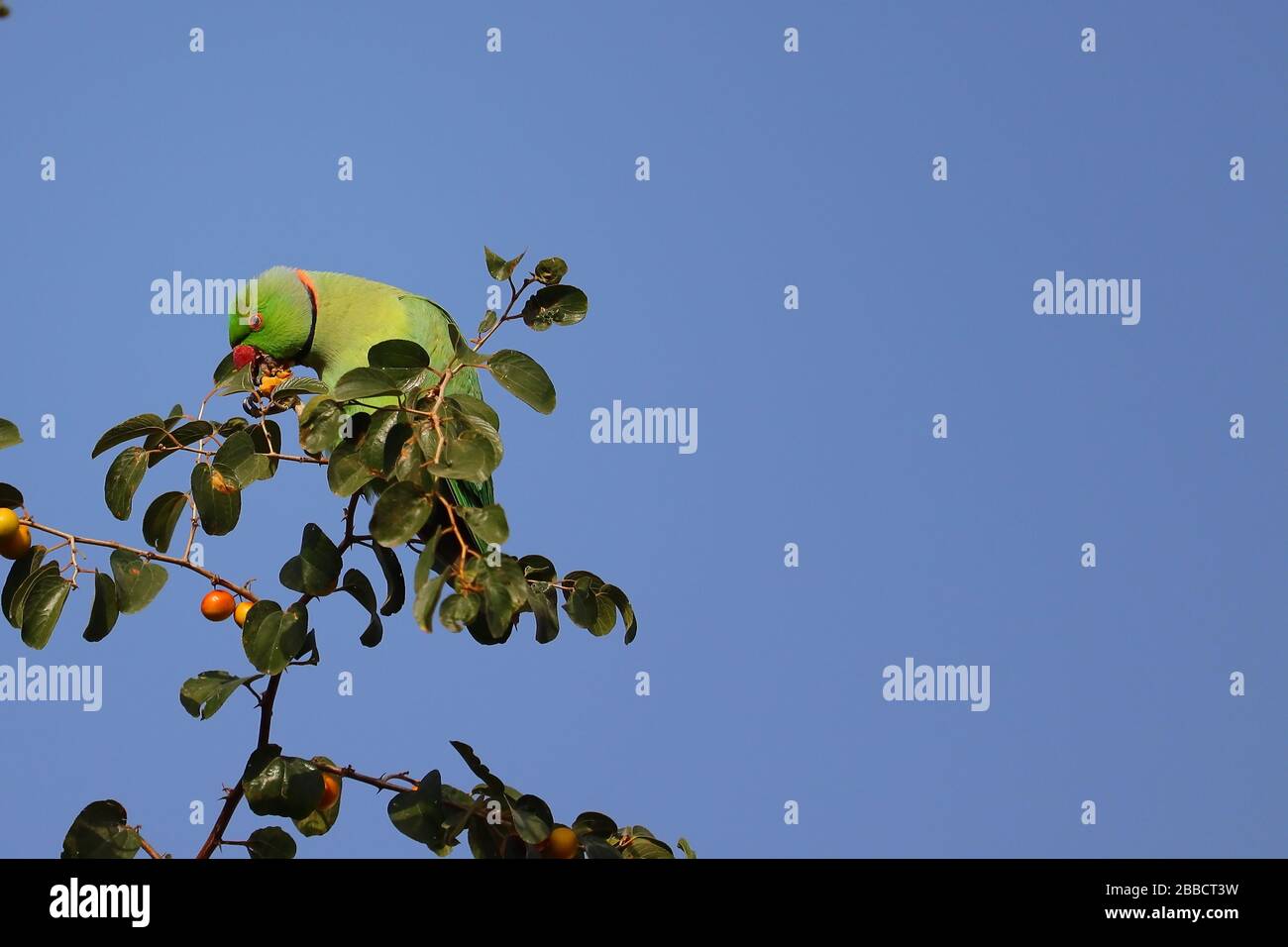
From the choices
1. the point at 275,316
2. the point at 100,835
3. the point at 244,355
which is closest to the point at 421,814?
the point at 100,835

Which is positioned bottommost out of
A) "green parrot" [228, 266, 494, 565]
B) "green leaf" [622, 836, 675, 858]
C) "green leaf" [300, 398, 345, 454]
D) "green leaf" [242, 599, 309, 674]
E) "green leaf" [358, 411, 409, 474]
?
"green leaf" [622, 836, 675, 858]

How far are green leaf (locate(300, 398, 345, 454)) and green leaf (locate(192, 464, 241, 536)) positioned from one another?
238 millimetres

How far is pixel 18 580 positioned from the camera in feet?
8.76

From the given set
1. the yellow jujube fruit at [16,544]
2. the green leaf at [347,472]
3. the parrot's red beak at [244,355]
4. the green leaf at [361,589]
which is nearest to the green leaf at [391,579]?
the green leaf at [361,589]

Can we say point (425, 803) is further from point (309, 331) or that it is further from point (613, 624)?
point (309, 331)

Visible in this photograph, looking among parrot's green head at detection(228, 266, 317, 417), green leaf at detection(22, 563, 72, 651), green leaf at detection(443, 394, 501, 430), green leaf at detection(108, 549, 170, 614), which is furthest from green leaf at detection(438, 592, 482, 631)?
parrot's green head at detection(228, 266, 317, 417)

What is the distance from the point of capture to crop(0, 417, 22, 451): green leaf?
8.66 feet

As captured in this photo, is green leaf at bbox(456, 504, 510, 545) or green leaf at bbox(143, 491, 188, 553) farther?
green leaf at bbox(143, 491, 188, 553)

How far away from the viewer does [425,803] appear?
107 inches

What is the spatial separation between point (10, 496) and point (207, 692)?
25.6 inches

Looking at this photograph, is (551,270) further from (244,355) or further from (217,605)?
(244,355)

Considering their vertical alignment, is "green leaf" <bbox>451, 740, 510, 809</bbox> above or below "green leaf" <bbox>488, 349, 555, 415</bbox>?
below

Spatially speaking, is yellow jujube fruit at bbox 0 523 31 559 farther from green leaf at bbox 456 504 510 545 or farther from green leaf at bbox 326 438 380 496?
green leaf at bbox 456 504 510 545
